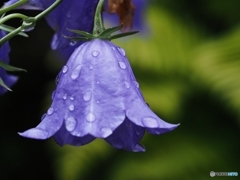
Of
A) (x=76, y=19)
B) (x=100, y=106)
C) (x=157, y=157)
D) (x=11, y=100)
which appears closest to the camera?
(x=100, y=106)

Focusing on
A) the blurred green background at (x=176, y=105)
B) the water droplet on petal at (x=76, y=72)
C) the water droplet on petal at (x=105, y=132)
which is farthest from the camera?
the blurred green background at (x=176, y=105)

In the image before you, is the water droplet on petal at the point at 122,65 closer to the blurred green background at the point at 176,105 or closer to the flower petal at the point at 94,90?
the flower petal at the point at 94,90

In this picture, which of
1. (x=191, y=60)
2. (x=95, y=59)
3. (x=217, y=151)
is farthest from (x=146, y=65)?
(x=95, y=59)

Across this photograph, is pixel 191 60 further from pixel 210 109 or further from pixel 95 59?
pixel 95 59

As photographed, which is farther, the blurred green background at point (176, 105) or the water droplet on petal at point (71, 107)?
the blurred green background at point (176, 105)

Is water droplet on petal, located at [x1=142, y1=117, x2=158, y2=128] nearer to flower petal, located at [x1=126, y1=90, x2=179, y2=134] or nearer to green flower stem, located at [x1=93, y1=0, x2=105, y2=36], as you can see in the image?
flower petal, located at [x1=126, y1=90, x2=179, y2=134]

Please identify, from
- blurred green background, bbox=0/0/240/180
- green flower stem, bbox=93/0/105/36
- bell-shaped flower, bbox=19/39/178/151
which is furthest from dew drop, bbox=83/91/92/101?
blurred green background, bbox=0/0/240/180

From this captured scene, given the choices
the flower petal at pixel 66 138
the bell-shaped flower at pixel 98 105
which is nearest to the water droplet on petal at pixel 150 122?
the bell-shaped flower at pixel 98 105
